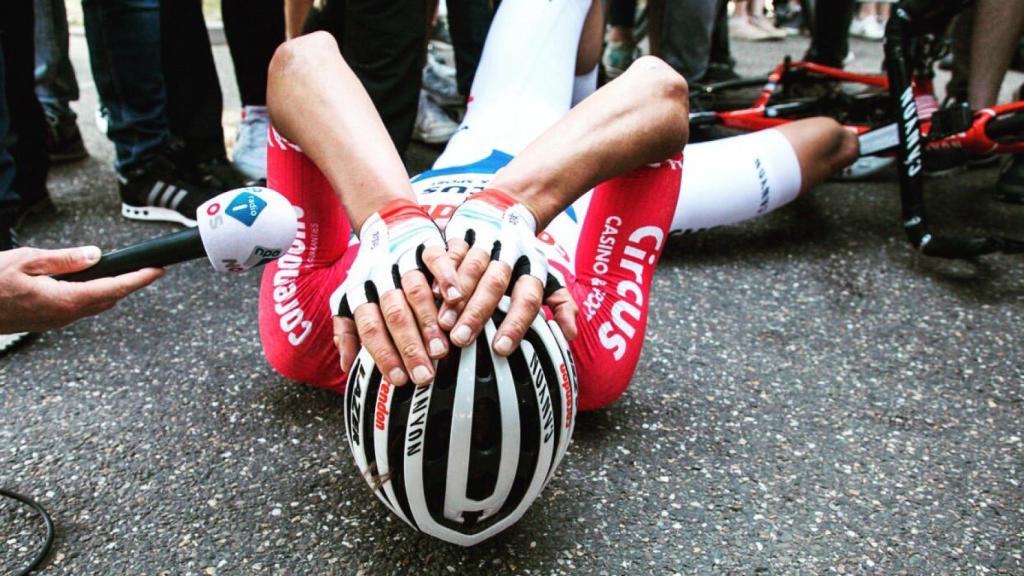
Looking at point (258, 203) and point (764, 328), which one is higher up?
point (258, 203)

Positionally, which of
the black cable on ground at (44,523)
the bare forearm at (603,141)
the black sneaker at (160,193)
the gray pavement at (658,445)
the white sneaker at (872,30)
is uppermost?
the bare forearm at (603,141)

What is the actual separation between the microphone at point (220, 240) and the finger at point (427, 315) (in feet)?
0.84

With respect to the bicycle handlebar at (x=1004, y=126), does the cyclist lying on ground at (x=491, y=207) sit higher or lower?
higher

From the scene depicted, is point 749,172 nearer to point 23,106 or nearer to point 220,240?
point 220,240

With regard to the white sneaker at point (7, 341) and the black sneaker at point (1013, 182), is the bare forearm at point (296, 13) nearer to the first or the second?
the white sneaker at point (7, 341)

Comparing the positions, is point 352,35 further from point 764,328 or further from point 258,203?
point 764,328

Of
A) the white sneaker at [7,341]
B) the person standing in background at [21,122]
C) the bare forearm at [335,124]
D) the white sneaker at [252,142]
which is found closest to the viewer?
the bare forearm at [335,124]

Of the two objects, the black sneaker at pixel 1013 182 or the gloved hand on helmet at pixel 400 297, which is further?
the black sneaker at pixel 1013 182

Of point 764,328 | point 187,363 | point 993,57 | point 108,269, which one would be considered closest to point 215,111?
point 187,363

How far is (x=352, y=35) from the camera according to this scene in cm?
222

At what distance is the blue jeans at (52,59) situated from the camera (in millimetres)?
3021

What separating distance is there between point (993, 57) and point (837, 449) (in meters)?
1.79

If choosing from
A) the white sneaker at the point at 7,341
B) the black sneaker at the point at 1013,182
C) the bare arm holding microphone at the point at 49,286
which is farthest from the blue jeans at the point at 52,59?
the black sneaker at the point at 1013,182

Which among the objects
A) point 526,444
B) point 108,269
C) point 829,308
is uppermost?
point 108,269
